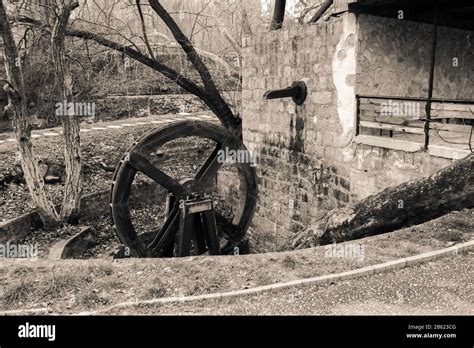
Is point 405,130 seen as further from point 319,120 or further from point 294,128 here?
point 294,128

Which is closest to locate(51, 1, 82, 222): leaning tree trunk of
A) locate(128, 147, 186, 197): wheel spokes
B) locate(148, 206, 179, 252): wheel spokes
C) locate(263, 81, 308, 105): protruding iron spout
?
locate(128, 147, 186, 197): wheel spokes

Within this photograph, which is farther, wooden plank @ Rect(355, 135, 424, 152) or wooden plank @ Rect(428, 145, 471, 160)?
wooden plank @ Rect(355, 135, 424, 152)

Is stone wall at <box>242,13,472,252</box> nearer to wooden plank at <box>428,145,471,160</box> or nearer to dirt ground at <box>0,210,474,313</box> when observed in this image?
wooden plank at <box>428,145,471,160</box>

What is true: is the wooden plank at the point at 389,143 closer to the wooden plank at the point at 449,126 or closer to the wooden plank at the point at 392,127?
the wooden plank at the point at 392,127

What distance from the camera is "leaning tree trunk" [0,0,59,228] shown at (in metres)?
8.19

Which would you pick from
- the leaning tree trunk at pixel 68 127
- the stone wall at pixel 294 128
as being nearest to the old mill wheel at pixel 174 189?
the stone wall at pixel 294 128

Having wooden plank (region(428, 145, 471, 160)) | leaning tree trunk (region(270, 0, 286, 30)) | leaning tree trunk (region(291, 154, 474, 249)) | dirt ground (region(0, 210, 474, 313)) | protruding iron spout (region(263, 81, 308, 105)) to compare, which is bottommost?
dirt ground (region(0, 210, 474, 313))

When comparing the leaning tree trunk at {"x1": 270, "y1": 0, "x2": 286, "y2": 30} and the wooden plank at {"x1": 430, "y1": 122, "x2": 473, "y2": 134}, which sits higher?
the leaning tree trunk at {"x1": 270, "y1": 0, "x2": 286, "y2": 30}

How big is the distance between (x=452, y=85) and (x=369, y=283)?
7062 mm

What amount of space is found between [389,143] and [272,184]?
12.4 ft

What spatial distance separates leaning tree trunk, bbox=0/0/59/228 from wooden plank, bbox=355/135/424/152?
6003mm

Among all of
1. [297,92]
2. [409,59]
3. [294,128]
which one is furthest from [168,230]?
[409,59]
